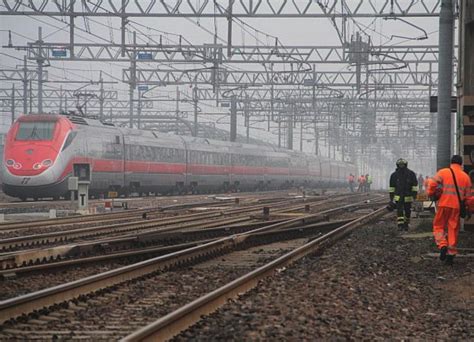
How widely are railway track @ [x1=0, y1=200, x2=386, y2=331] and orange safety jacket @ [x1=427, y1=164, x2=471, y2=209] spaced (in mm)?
3523

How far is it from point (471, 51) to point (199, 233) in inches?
234

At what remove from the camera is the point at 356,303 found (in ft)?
25.2

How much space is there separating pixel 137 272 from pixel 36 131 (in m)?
20.1

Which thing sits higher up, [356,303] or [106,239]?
[106,239]

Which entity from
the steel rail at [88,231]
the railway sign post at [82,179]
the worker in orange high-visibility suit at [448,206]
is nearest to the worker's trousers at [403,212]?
the steel rail at [88,231]

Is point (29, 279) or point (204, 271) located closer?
point (29, 279)

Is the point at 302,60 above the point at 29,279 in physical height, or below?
above

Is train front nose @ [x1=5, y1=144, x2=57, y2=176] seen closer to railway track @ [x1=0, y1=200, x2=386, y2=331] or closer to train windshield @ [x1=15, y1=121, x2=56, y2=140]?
train windshield @ [x1=15, y1=121, x2=56, y2=140]

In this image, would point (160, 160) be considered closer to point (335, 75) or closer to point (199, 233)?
point (335, 75)

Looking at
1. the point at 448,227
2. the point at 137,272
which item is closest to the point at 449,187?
the point at 448,227

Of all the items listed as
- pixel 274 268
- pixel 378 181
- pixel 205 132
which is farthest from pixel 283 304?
pixel 378 181

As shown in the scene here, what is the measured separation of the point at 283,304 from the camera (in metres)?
7.45

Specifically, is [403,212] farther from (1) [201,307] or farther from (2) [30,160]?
(2) [30,160]

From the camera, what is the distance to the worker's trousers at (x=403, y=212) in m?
16.1
